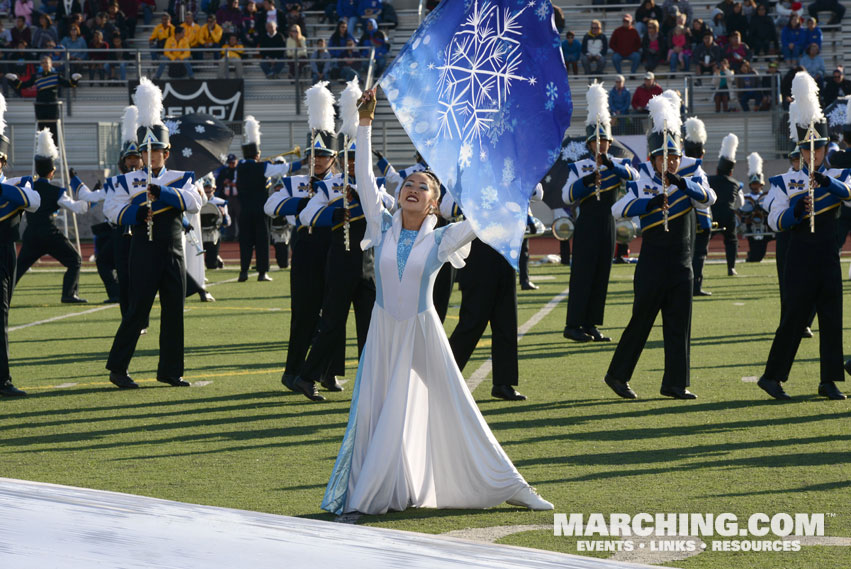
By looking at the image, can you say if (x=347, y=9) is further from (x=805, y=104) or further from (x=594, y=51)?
(x=805, y=104)

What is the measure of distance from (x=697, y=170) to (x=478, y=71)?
415 centimetres

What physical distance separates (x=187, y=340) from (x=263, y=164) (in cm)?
607

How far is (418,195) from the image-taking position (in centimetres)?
Answer: 520

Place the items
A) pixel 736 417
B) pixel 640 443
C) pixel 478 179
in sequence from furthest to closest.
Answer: pixel 736 417
pixel 640 443
pixel 478 179

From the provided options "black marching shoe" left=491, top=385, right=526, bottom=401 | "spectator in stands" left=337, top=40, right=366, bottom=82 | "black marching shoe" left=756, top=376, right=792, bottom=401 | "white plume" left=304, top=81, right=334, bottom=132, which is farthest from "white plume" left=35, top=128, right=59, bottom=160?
"spectator in stands" left=337, top=40, right=366, bottom=82

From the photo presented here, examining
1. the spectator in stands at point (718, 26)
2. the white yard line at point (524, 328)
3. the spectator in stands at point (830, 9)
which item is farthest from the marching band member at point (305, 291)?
the spectator in stands at point (830, 9)

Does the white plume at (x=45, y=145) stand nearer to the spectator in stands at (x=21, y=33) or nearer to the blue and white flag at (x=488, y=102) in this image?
the blue and white flag at (x=488, y=102)

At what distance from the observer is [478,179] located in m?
4.73

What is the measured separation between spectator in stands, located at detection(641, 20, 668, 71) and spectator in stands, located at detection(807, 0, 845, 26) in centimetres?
333

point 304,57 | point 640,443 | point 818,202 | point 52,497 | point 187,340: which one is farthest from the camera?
point 304,57

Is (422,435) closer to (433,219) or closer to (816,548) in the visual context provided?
(433,219)

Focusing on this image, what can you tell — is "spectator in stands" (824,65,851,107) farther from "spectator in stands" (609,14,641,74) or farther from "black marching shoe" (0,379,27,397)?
"black marching shoe" (0,379,27,397)

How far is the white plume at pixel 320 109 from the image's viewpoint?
29.1 feet

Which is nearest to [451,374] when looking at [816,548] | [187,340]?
[816,548]
